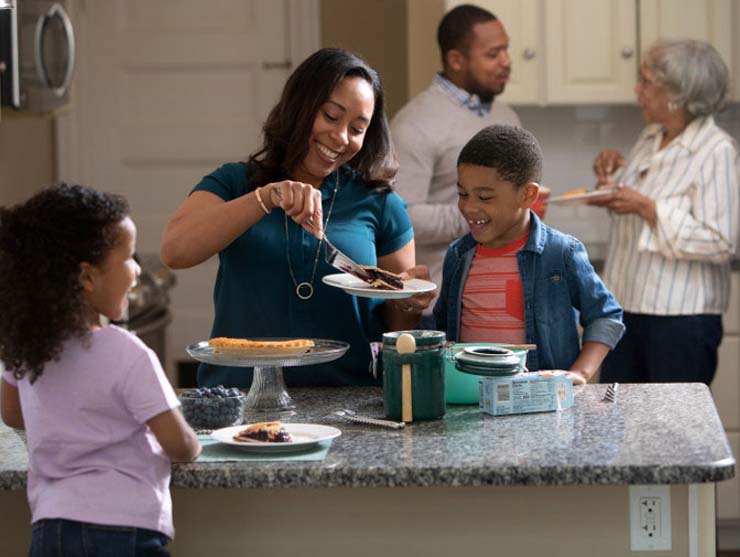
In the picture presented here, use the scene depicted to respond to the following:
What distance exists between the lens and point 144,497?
1.60 meters

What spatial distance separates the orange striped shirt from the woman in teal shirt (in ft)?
0.42

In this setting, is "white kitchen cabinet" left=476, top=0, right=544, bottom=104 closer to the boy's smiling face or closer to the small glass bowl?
the boy's smiling face

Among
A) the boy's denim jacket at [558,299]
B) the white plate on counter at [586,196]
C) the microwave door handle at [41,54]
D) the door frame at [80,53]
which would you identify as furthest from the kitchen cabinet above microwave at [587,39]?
the boy's denim jacket at [558,299]

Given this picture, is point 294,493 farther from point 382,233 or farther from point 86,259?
point 382,233

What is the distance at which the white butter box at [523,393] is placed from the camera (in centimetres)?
197

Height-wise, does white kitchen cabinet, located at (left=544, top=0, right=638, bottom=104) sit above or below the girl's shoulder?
above

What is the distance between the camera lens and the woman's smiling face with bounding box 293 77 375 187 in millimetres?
2240

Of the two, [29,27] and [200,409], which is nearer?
[200,409]

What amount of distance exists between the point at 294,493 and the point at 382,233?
722mm

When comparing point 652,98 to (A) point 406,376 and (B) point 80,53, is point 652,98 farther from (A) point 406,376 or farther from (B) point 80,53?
(B) point 80,53

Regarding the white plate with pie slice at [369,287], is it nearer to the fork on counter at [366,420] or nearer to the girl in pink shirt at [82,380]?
the fork on counter at [366,420]

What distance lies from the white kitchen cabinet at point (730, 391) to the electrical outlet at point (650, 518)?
7.20ft

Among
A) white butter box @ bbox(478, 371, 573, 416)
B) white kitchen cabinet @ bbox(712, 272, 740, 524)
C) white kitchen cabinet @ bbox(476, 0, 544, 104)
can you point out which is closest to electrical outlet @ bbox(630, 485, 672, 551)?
white butter box @ bbox(478, 371, 573, 416)

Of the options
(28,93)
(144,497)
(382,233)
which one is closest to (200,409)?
(144,497)
